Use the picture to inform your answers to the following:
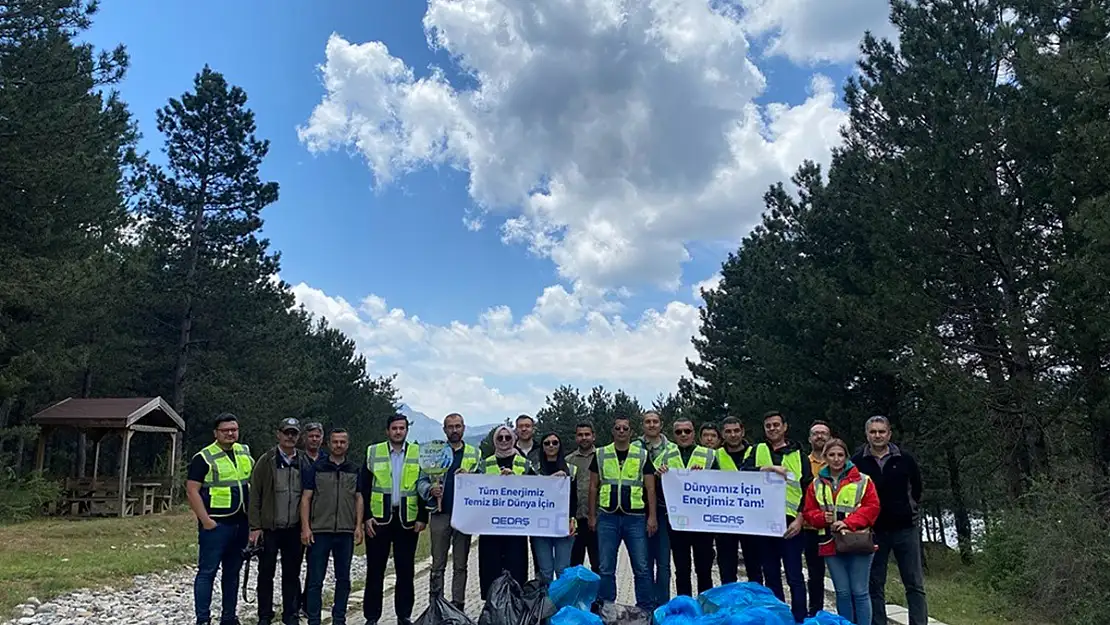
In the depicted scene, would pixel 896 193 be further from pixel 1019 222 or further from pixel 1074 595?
pixel 1074 595


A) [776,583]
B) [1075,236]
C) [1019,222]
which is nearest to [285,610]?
[776,583]

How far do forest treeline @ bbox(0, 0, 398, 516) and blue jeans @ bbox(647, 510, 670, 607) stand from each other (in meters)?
15.6

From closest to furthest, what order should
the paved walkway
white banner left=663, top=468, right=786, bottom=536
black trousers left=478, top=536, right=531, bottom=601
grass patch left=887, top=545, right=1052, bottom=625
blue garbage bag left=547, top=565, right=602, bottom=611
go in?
blue garbage bag left=547, top=565, right=602, bottom=611
white banner left=663, top=468, right=786, bottom=536
black trousers left=478, top=536, right=531, bottom=601
the paved walkway
grass patch left=887, top=545, right=1052, bottom=625

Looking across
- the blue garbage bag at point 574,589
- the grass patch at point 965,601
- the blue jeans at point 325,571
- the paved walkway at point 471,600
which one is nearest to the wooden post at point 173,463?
the paved walkway at point 471,600

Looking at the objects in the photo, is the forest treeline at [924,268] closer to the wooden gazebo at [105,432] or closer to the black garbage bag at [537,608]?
the wooden gazebo at [105,432]

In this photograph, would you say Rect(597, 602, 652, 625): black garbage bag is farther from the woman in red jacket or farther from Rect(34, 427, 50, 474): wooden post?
Rect(34, 427, 50, 474): wooden post

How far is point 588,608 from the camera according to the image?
6.12 metres

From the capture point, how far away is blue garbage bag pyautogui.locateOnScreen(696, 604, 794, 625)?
194 inches

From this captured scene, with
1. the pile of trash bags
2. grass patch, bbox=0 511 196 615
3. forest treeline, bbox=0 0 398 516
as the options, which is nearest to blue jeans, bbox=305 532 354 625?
the pile of trash bags

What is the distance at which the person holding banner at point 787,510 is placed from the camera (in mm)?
7098

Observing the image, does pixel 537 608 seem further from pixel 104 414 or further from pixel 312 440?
pixel 104 414

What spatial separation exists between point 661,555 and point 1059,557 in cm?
588

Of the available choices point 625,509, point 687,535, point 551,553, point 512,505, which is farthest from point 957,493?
point 512,505

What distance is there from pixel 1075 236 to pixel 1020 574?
4.98 m
